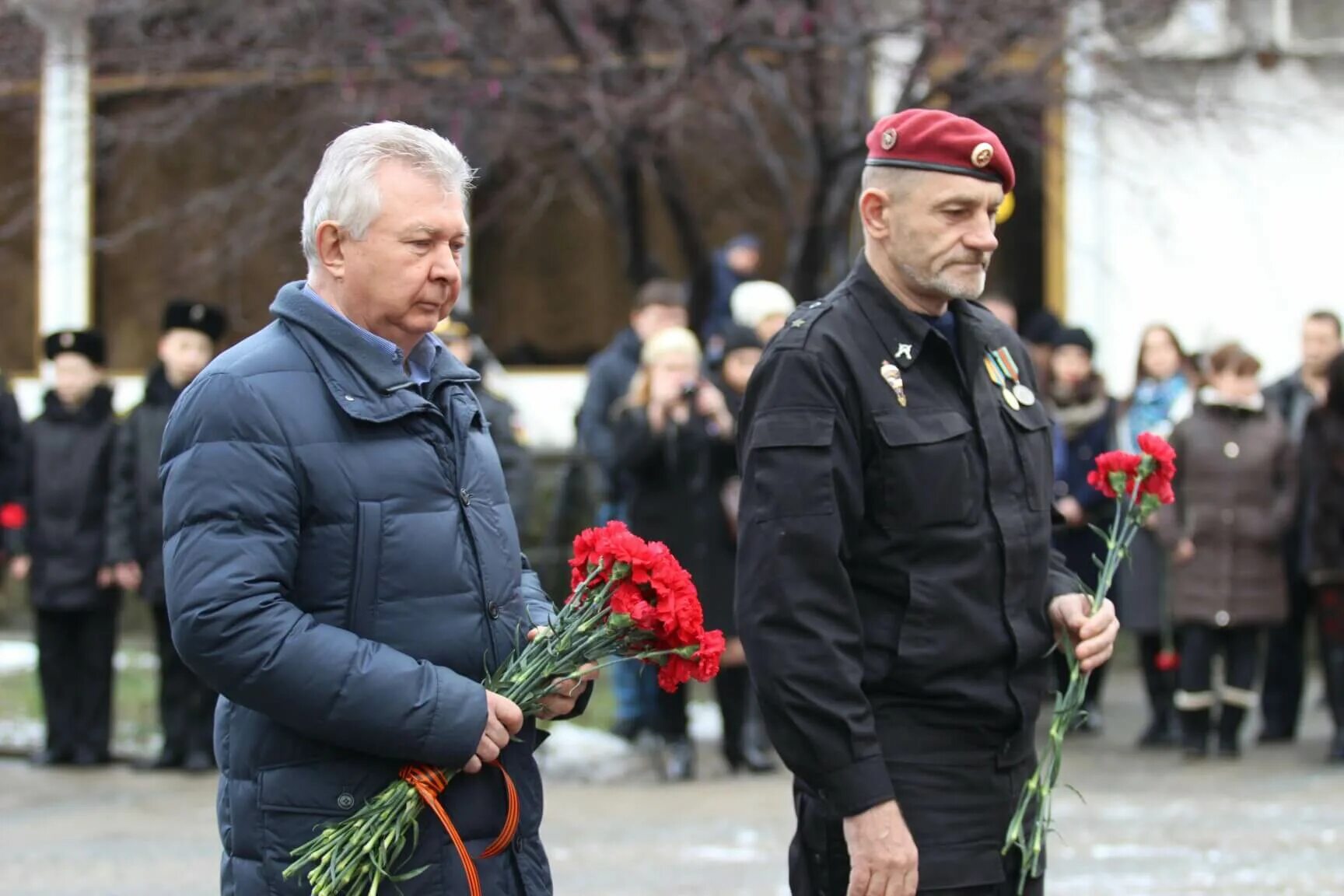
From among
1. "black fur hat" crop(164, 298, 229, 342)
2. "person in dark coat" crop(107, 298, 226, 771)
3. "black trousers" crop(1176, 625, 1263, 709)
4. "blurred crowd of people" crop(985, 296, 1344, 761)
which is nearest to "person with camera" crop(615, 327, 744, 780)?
"blurred crowd of people" crop(985, 296, 1344, 761)

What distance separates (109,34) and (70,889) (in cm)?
696

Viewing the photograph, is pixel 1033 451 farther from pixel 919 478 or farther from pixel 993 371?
pixel 919 478

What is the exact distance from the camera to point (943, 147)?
3.80 meters

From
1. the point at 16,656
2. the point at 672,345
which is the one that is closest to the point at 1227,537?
the point at 672,345

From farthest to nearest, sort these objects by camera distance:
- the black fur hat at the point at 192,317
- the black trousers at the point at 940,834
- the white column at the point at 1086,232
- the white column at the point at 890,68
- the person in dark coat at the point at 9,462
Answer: the white column at the point at 1086,232
the white column at the point at 890,68
the person in dark coat at the point at 9,462
the black fur hat at the point at 192,317
the black trousers at the point at 940,834

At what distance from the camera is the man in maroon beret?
366 centimetres

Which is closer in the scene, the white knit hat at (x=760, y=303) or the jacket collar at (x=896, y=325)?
the jacket collar at (x=896, y=325)

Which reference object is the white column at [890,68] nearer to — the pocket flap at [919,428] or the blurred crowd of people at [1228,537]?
the blurred crowd of people at [1228,537]

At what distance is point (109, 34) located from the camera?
42.0ft

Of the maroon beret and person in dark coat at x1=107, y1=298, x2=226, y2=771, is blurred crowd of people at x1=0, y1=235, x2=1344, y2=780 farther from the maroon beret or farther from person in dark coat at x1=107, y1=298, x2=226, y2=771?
the maroon beret

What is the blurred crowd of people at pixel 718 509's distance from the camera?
9.48 meters

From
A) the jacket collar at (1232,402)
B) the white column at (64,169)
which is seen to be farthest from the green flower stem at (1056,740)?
the white column at (64,169)

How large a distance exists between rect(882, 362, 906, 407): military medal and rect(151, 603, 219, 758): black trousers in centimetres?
666

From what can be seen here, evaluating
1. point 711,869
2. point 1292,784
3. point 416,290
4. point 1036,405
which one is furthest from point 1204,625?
point 416,290
